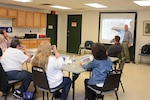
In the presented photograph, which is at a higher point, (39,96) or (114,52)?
(114,52)

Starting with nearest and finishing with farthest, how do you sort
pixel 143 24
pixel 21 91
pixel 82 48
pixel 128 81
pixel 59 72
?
pixel 59 72 < pixel 21 91 < pixel 128 81 < pixel 143 24 < pixel 82 48

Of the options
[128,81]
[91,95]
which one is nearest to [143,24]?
[128,81]

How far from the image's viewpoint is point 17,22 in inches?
315

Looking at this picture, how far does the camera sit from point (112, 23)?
8977 millimetres

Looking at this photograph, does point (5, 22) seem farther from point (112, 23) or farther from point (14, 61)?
point (14, 61)

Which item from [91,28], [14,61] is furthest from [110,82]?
[91,28]

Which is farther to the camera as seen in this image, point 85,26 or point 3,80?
point 85,26

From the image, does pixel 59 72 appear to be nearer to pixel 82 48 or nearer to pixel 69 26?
pixel 82 48

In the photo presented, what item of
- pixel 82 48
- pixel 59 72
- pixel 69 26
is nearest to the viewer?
pixel 59 72

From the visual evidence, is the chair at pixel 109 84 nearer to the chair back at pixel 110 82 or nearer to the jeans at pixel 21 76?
the chair back at pixel 110 82

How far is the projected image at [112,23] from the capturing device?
27.8ft

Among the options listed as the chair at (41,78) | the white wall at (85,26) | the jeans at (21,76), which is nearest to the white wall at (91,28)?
the white wall at (85,26)

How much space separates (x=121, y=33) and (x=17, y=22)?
451cm

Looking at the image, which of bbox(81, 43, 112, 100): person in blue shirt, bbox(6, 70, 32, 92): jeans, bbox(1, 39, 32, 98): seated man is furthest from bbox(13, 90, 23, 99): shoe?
bbox(81, 43, 112, 100): person in blue shirt
